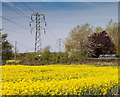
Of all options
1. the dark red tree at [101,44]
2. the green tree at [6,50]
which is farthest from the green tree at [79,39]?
the green tree at [6,50]

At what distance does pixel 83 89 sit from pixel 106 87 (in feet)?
3.17

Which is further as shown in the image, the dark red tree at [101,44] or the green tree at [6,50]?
the dark red tree at [101,44]

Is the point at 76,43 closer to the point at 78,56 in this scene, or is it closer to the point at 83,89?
the point at 78,56

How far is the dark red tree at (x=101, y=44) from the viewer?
101 feet

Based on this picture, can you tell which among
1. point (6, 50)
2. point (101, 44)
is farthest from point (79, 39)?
point (6, 50)

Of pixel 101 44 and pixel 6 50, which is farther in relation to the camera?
pixel 101 44

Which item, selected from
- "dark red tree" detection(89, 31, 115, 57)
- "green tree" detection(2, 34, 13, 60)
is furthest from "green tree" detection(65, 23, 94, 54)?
"green tree" detection(2, 34, 13, 60)

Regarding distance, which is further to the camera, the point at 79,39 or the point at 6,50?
the point at 79,39

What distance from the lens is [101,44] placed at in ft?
102

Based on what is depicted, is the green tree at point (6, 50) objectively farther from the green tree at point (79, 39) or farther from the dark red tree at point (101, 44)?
the dark red tree at point (101, 44)

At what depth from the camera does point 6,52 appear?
2591 cm

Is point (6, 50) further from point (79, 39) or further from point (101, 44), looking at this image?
point (101, 44)

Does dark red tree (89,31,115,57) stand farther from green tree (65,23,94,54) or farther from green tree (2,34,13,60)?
green tree (2,34,13,60)

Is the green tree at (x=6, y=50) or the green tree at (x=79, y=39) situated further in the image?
the green tree at (x=79, y=39)
